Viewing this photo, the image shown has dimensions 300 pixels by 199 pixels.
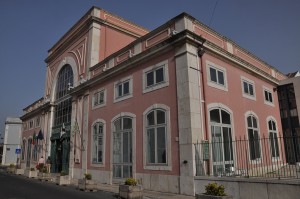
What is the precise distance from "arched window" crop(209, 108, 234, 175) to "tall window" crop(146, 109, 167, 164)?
2215 mm

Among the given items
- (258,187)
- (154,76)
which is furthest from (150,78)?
(258,187)

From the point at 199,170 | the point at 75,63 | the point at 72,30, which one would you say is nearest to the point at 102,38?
the point at 75,63

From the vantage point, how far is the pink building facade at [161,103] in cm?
1132

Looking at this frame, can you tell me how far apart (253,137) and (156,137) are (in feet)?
21.3

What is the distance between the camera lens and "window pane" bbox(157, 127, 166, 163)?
11.8 meters

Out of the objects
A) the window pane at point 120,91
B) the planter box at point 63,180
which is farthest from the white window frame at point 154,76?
the planter box at point 63,180

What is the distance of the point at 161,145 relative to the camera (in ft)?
39.3

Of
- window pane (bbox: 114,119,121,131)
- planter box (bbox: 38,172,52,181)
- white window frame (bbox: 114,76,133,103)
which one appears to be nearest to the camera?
white window frame (bbox: 114,76,133,103)

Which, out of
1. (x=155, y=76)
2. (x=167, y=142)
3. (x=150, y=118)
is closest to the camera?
(x=167, y=142)

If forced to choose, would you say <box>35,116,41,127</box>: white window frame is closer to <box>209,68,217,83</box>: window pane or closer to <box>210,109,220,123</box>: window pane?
<box>209,68,217,83</box>: window pane

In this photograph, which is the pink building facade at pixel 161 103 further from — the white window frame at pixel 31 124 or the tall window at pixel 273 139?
the white window frame at pixel 31 124

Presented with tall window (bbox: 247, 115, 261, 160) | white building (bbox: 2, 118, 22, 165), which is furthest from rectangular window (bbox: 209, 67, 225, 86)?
white building (bbox: 2, 118, 22, 165)

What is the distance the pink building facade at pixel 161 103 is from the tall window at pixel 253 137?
0.23 feet

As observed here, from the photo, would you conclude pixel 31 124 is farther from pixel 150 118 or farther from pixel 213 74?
pixel 213 74
